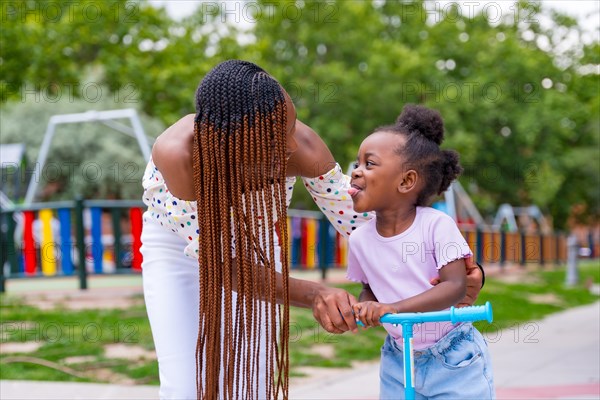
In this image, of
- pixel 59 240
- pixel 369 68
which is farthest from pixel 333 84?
pixel 59 240

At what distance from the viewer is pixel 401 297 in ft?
8.25

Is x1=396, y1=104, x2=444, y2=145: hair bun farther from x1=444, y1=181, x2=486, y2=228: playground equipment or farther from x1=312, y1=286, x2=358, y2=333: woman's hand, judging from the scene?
x1=444, y1=181, x2=486, y2=228: playground equipment

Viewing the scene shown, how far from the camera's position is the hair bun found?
8.49 feet

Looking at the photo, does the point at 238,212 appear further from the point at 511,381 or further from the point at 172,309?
the point at 511,381

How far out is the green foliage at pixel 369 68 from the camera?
22.6 meters

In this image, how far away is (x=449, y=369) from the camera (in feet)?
8.21

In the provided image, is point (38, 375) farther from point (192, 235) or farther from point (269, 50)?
point (269, 50)

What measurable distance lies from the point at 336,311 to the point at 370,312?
0.11m

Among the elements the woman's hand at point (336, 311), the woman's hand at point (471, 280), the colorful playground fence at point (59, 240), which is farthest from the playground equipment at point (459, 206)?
the woman's hand at point (336, 311)

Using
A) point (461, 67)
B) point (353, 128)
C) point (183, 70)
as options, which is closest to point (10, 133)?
point (183, 70)

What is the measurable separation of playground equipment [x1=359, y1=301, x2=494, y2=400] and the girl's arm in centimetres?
5

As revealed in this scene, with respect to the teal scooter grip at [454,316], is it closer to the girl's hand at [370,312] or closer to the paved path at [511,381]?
the girl's hand at [370,312]

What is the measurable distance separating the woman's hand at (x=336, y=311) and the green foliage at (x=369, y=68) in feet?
64.8

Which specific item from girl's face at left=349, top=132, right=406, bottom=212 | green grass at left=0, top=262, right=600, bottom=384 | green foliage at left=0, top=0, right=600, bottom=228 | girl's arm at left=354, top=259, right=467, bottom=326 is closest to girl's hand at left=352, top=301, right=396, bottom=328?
girl's arm at left=354, top=259, right=467, bottom=326
